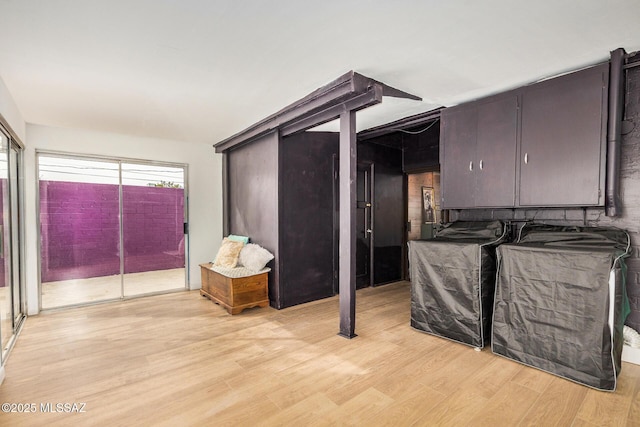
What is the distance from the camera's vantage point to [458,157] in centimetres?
333

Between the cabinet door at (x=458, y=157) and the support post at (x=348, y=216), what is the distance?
1.10 meters

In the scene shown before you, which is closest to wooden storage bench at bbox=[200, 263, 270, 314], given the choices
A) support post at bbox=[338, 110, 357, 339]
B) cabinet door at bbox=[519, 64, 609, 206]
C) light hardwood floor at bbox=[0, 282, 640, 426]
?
light hardwood floor at bbox=[0, 282, 640, 426]

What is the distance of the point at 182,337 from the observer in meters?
3.17

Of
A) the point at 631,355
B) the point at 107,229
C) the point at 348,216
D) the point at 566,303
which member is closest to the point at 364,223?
the point at 348,216

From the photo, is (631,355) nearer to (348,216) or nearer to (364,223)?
(348,216)

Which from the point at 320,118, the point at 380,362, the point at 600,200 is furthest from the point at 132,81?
the point at 600,200

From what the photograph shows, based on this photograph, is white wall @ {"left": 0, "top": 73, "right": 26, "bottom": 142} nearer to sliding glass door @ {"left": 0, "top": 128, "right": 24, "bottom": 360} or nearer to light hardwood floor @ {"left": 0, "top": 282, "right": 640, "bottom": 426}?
sliding glass door @ {"left": 0, "top": 128, "right": 24, "bottom": 360}

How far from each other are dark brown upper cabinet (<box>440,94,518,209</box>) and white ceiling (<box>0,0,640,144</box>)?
0.19 metres

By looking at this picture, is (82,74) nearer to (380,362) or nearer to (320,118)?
(320,118)

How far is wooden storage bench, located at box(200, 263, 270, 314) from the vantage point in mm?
3859

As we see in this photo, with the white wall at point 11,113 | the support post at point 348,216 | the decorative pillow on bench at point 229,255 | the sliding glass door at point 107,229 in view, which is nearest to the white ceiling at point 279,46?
the white wall at point 11,113

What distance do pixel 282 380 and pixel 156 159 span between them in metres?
3.97

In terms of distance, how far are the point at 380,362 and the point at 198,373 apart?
1.49 metres

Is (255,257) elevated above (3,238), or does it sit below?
below
